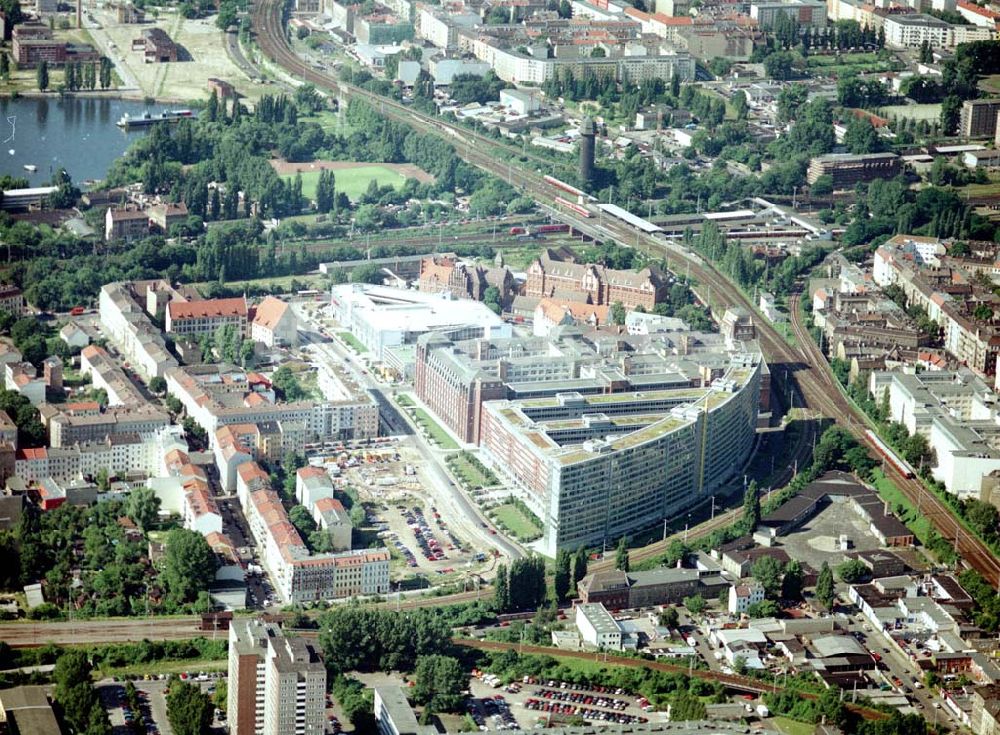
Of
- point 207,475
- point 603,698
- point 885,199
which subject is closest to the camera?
point 603,698

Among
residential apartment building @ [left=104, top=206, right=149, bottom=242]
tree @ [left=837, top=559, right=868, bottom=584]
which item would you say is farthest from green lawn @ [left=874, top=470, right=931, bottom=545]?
residential apartment building @ [left=104, top=206, right=149, bottom=242]

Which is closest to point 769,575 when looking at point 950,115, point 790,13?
point 950,115

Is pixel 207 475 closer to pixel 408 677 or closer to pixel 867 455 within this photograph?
Result: pixel 408 677

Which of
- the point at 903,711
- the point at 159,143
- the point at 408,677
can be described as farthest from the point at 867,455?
the point at 159,143

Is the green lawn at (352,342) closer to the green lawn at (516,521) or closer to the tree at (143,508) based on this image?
the green lawn at (516,521)

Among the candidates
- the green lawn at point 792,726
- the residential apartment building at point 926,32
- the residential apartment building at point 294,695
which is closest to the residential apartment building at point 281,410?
the residential apartment building at point 294,695

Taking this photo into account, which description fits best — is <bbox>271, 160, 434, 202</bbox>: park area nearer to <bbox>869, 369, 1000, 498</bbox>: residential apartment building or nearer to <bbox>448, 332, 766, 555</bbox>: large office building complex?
<bbox>448, 332, 766, 555</bbox>: large office building complex
